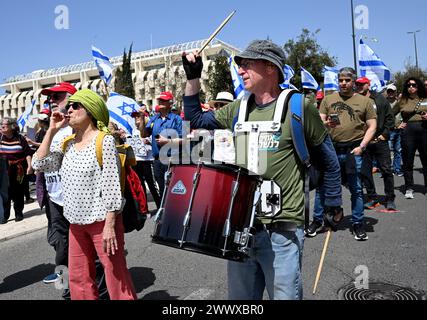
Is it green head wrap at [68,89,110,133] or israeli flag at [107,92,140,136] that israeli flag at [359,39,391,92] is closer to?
israeli flag at [107,92,140,136]

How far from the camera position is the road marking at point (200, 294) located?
3.78m

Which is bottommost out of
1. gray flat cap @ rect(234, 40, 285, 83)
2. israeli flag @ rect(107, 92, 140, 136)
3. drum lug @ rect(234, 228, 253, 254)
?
drum lug @ rect(234, 228, 253, 254)

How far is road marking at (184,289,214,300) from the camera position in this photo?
149 inches

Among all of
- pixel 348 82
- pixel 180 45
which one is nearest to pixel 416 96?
pixel 348 82

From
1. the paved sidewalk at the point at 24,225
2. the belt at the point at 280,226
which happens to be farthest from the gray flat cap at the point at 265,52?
the paved sidewalk at the point at 24,225

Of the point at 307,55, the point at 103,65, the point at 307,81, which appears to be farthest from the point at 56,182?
the point at 307,55

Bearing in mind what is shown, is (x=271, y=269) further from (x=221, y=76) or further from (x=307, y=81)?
(x=221, y=76)

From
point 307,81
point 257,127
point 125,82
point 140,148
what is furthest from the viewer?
point 125,82

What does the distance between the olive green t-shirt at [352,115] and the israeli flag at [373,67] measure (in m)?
4.95

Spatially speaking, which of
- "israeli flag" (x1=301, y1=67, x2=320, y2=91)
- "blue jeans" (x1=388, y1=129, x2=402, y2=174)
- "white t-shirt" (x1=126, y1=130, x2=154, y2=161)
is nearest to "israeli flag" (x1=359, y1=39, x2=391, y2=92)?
"israeli flag" (x1=301, y1=67, x2=320, y2=91)

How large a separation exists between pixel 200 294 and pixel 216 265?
2.71 feet

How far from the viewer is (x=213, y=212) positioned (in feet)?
7.38

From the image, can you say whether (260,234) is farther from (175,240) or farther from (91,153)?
(91,153)
